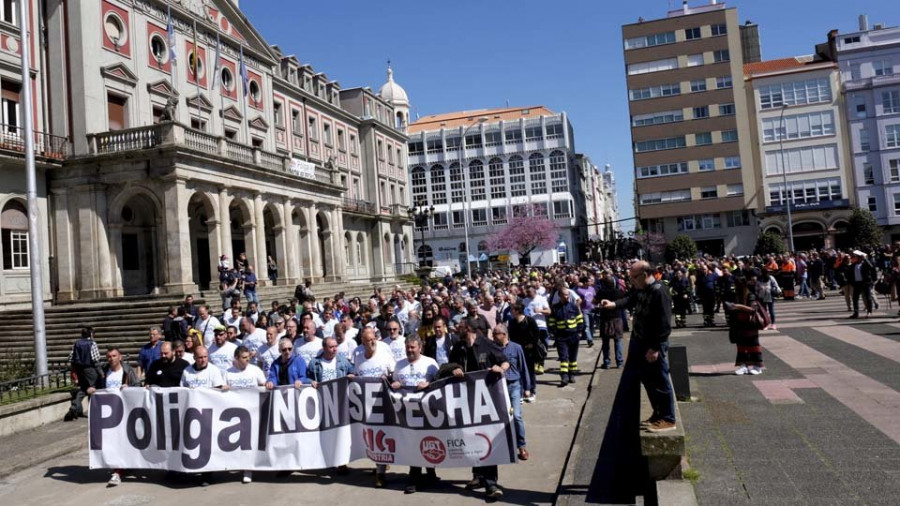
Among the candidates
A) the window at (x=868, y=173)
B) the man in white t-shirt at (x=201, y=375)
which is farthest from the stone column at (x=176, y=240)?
the window at (x=868, y=173)

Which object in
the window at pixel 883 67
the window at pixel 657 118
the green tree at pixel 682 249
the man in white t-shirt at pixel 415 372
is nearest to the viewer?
the man in white t-shirt at pixel 415 372

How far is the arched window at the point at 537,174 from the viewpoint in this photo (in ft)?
290

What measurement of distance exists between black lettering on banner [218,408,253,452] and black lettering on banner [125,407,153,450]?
3.50 feet

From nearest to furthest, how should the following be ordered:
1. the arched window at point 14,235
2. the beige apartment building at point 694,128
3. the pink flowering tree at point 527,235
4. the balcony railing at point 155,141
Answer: the arched window at point 14,235, the balcony railing at point 155,141, the beige apartment building at point 694,128, the pink flowering tree at point 527,235

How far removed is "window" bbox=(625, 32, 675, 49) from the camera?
218ft

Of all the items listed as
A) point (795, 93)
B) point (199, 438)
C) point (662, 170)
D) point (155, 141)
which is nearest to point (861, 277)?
point (199, 438)

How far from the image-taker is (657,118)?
67.4 metres

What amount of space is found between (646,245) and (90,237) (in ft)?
177

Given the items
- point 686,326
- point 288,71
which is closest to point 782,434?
point 686,326

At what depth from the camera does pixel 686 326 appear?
20125mm

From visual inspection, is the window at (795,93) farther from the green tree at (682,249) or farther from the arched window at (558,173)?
the arched window at (558,173)

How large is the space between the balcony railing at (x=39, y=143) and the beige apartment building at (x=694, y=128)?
54.0m

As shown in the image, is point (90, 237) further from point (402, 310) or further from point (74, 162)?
point (402, 310)

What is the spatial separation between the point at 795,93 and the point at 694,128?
9.90m
